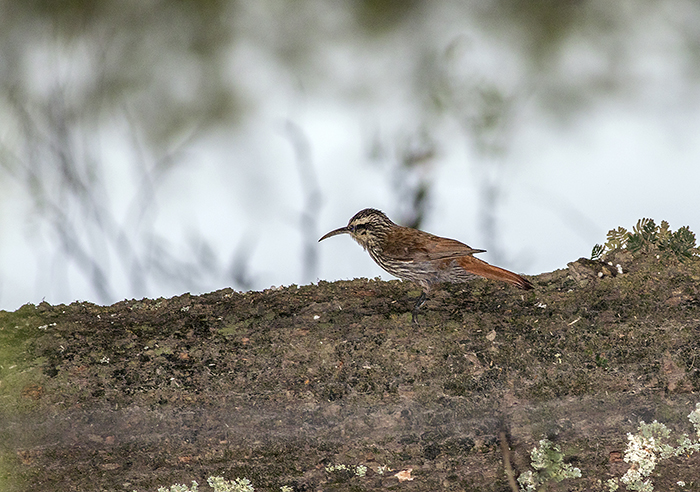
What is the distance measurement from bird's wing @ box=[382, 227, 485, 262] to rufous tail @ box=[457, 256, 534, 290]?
55 millimetres

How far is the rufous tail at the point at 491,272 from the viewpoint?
7.70ft

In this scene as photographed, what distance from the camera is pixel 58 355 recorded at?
2.07 m

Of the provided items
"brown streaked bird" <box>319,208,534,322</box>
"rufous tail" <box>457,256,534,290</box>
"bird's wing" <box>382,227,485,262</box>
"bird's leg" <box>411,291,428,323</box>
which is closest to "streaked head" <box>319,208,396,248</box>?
"brown streaked bird" <box>319,208,534,322</box>

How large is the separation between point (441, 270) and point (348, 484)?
4.76ft

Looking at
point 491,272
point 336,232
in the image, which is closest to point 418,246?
point 491,272

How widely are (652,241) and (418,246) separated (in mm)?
1385

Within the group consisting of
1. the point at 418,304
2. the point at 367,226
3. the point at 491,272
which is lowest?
the point at 418,304

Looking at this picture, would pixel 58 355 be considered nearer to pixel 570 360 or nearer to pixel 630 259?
pixel 570 360

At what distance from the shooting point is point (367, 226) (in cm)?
394

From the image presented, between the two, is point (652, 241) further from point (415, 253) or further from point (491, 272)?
point (415, 253)

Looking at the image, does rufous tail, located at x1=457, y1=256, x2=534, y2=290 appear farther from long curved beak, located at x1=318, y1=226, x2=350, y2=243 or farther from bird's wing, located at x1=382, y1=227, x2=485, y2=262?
long curved beak, located at x1=318, y1=226, x2=350, y2=243

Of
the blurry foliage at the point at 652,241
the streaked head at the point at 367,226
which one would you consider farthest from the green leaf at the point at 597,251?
the streaked head at the point at 367,226

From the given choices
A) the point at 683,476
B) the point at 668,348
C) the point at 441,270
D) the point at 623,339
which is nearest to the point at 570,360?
the point at 623,339

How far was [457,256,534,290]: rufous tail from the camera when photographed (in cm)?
235
